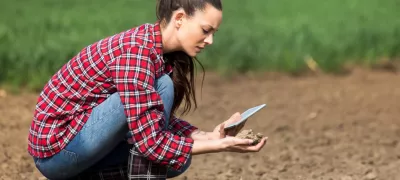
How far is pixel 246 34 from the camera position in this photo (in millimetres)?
7805

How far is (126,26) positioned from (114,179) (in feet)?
14.9

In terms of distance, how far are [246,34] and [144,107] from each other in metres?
4.75

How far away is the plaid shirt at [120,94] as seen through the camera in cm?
314

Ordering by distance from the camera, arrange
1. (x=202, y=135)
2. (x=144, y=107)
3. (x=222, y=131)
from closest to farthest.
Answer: (x=144, y=107)
(x=222, y=131)
(x=202, y=135)

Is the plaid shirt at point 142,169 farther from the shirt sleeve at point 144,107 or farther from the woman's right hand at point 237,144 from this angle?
the woman's right hand at point 237,144

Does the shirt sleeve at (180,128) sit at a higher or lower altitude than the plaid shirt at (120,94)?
lower

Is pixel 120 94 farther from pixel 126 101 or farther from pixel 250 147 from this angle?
pixel 250 147

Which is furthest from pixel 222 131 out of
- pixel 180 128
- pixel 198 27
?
pixel 198 27

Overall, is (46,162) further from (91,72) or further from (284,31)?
(284,31)

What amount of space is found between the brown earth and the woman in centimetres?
107

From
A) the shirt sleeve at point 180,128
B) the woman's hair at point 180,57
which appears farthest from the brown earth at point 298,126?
the woman's hair at point 180,57

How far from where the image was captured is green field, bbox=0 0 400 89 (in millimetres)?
6926

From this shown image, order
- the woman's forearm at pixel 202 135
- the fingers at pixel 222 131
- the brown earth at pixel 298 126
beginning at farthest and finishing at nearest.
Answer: the brown earth at pixel 298 126 < the woman's forearm at pixel 202 135 < the fingers at pixel 222 131

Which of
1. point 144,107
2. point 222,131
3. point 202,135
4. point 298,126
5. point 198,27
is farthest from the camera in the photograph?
point 298,126
